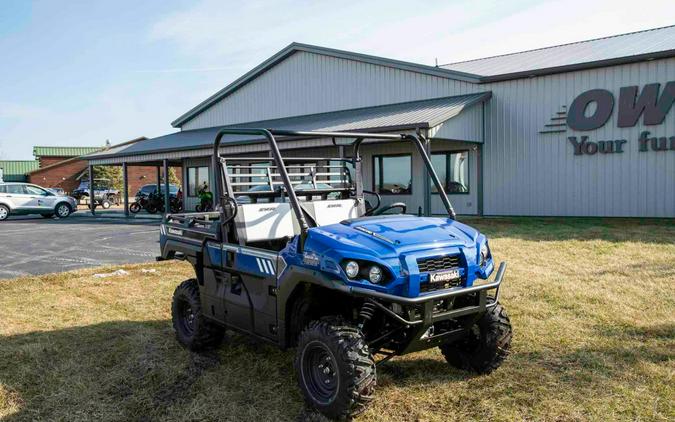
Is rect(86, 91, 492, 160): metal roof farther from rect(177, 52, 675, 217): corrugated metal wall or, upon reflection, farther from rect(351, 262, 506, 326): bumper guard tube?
rect(351, 262, 506, 326): bumper guard tube

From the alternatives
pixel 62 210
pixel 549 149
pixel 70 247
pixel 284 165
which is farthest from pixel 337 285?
pixel 62 210

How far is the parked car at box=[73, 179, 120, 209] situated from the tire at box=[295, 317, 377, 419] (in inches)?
1245

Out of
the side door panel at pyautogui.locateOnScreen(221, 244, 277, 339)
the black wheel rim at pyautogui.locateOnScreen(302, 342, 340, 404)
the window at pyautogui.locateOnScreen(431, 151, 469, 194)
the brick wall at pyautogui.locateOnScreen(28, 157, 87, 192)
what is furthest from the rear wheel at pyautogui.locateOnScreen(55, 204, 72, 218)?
the brick wall at pyautogui.locateOnScreen(28, 157, 87, 192)

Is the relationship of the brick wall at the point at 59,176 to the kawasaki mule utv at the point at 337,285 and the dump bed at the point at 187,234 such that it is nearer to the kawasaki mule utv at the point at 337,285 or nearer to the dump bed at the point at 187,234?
the dump bed at the point at 187,234

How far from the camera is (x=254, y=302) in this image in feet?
14.7

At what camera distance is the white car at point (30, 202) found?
76.2 feet

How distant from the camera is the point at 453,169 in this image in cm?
1867

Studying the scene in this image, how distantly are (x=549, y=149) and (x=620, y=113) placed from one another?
209 centimetres

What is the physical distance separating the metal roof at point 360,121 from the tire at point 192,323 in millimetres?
9974

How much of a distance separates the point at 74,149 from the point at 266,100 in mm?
35751

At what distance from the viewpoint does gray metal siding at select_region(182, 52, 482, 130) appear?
64.4 ft

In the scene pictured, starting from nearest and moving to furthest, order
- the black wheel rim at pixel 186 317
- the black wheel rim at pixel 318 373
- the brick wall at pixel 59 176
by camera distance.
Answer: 1. the black wheel rim at pixel 318 373
2. the black wheel rim at pixel 186 317
3. the brick wall at pixel 59 176

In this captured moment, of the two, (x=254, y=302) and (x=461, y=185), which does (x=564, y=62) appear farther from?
(x=254, y=302)

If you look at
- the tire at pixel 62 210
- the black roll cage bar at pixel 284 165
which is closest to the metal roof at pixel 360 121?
the tire at pixel 62 210
